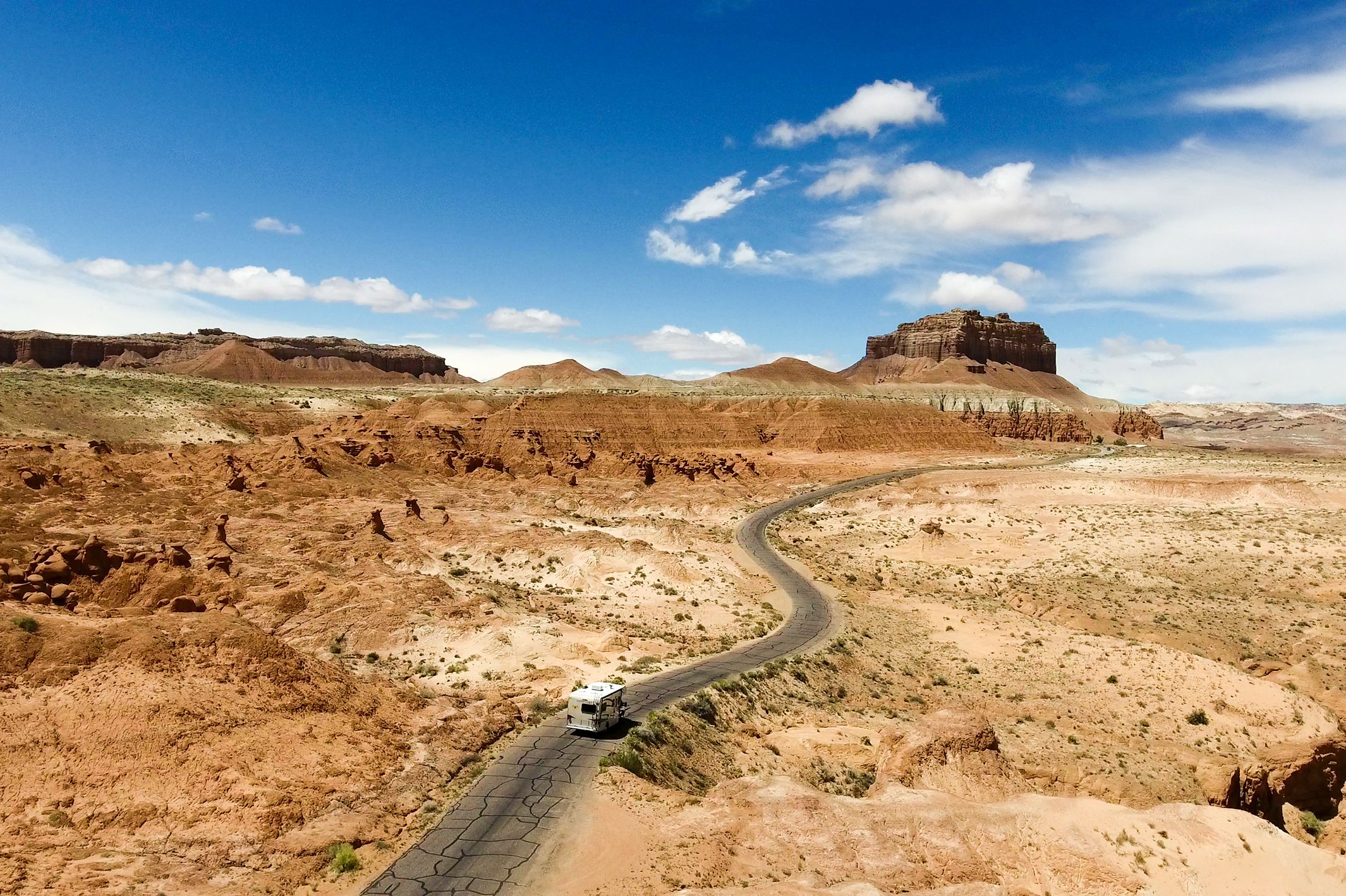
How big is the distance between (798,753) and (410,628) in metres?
17.6

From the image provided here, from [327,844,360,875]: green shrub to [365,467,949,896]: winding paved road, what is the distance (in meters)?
0.71

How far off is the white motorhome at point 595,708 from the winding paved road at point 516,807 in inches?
16.8

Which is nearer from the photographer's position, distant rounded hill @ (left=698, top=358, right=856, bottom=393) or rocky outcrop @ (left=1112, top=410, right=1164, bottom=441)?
rocky outcrop @ (left=1112, top=410, right=1164, bottom=441)

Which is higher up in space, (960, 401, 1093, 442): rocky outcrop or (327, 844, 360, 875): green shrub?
(960, 401, 1093, 442): rocky outcrop

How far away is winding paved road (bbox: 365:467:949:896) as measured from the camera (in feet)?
49.4

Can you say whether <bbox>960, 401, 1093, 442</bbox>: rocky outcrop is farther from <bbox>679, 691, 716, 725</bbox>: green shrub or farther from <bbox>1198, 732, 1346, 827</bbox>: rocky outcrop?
<bbox>679, 691, 716, 725</bbox>: green shrub

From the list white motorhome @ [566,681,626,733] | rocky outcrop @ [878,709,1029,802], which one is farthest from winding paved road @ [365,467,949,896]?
rocky outcrop @ [878,709,1029,802]

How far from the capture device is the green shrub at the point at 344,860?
602 inches

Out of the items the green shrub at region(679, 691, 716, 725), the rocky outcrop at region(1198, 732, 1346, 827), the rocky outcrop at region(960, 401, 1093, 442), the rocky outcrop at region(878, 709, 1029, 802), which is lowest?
the rocky outcrop at region(1198, 732, 1346, 827)

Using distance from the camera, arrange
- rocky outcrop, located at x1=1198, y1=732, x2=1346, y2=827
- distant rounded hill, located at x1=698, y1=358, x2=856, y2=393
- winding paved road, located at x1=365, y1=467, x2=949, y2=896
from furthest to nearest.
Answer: distant rounded hill, located at x1=698, y1=358, x2=856, y2=393 < rocky outcrop, located at x1=1198, y1=732, x2=1346, y2=827 < winding paved road, located at x1=365, y1=467, x2=949, y2=896

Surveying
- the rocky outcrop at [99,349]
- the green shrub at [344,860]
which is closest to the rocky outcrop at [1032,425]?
the green shrub at [344,860]

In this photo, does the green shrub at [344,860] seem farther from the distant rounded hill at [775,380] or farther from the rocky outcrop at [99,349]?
the rocky outcrop at [99,349]

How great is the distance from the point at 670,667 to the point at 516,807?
11571 millimetres

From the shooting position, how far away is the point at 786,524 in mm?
64438
